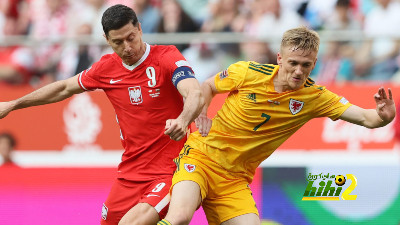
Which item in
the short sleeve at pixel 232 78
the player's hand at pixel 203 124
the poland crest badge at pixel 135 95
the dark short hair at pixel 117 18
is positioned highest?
the dark short hair at pixel 117 18

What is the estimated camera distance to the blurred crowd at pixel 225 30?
10242 millimetres

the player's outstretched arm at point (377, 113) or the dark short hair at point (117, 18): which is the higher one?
the dark short hair at point (117, 18)

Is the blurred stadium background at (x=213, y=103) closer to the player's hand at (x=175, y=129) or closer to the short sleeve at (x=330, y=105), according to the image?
the short sleeve at (x=330, y=105)

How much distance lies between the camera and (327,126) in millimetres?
9484

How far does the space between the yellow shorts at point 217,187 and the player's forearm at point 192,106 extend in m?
0.64

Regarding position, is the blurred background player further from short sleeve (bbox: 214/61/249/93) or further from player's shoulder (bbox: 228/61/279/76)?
player's shoulder (bbox: 228/61/279/76)

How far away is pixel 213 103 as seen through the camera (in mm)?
9477

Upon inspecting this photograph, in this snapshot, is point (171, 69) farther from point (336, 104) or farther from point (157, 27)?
point (157, 27)

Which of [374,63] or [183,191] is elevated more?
[374,63]

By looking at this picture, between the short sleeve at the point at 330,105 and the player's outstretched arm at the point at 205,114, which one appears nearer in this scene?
the short sleeve at the point at 330,105

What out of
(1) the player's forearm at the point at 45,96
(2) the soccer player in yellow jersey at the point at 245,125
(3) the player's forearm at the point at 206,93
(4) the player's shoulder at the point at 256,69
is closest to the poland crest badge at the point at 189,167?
(2) the soccer player in yellow jersey at the point at 245,125

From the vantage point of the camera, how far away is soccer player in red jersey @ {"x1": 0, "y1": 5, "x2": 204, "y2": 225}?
19.2ft

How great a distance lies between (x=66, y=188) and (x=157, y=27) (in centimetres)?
290

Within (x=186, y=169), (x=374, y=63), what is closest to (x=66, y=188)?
(x=186, y=169)
